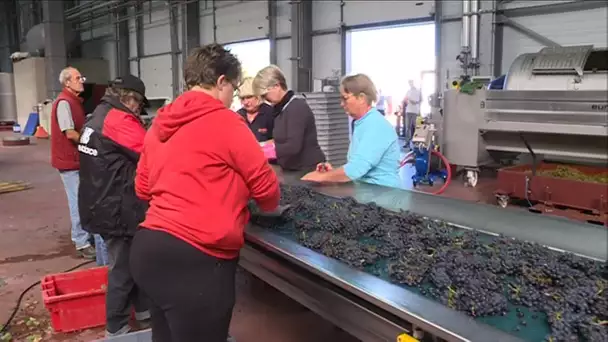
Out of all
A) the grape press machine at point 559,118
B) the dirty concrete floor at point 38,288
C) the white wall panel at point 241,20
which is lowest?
the dirty concrete floor at point 38,288

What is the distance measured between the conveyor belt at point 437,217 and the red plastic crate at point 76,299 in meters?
1.09

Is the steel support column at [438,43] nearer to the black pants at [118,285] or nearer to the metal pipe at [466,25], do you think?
the metal pipe at [466,25]

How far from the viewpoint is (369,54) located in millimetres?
8680

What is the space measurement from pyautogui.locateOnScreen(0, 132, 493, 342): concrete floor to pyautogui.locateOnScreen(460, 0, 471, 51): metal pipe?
1.86 meters

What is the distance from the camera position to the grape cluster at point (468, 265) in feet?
3.36

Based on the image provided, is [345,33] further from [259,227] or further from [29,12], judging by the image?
[29,12]

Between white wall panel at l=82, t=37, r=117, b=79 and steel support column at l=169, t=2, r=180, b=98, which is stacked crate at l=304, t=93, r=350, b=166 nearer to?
steel support column at l=169, t=2, r=180, b=98

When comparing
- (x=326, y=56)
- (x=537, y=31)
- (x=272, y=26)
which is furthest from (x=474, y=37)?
(x=272, y=26)

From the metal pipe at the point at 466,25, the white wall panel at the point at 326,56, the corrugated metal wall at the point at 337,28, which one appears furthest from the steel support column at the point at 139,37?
the metal pipe at the point at 466,25

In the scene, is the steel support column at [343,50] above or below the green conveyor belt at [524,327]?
above

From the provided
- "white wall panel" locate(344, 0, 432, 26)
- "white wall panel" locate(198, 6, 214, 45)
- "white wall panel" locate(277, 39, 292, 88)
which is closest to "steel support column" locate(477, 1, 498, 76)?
"white wall panel" locate(344, 0, 432, 26)

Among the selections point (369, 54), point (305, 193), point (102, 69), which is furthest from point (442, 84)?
point (102, 69)

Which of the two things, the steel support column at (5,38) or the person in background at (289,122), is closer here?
the person in background at (289,122)

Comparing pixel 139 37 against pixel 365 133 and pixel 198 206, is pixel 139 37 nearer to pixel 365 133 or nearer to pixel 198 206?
pixel 365 133
